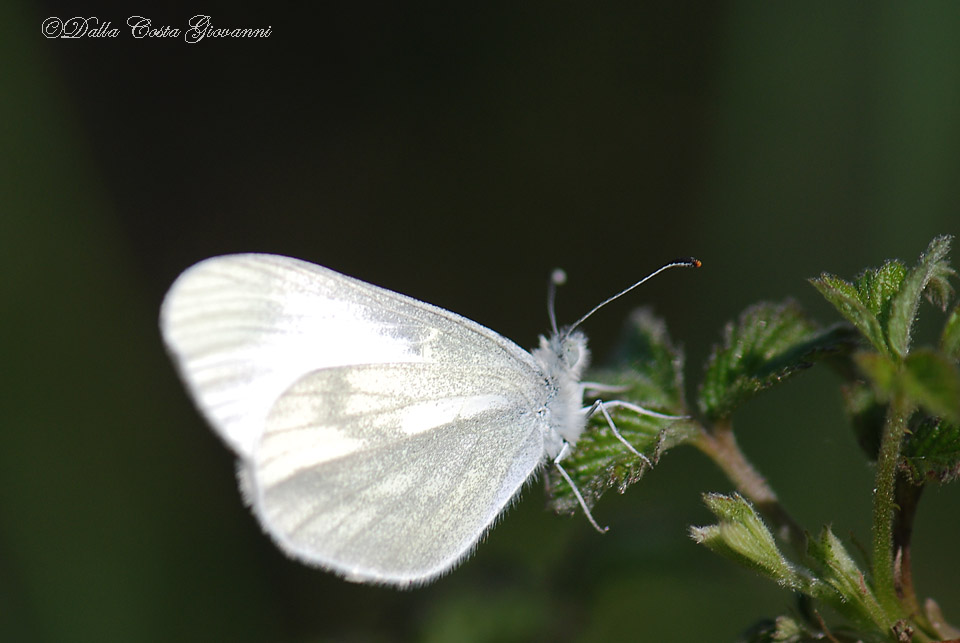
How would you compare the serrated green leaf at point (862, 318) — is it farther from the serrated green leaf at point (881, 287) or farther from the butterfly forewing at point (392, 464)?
the butterfly forewing at point (392, 464)

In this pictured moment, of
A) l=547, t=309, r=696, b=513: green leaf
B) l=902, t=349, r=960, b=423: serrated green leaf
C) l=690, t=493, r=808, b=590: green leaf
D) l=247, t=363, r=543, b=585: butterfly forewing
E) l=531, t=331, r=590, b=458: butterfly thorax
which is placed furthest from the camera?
l=531, t=331, r=590, b=458: butterfly thorax

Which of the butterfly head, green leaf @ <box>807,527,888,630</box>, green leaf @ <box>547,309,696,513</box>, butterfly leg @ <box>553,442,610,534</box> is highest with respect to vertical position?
the butterfly head

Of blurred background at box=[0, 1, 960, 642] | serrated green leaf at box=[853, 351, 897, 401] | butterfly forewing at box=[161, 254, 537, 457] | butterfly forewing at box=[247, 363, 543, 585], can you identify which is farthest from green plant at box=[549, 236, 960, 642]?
blurred background at box=[0, 1, 960, 642]

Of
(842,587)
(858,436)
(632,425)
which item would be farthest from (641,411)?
(842,587)

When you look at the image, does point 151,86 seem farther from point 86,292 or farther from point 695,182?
point 695,182

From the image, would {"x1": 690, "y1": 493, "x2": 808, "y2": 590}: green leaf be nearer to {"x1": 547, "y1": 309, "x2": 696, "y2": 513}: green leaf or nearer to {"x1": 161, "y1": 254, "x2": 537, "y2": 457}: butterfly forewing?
Answer: {"x1": 547, "y1": 309, "x2": 696, "y2": 513}: green leaf

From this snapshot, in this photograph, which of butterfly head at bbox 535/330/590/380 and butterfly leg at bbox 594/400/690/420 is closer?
butterfly leg at bbox 594/400/690/420

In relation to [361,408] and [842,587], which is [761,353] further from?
[361,408]
